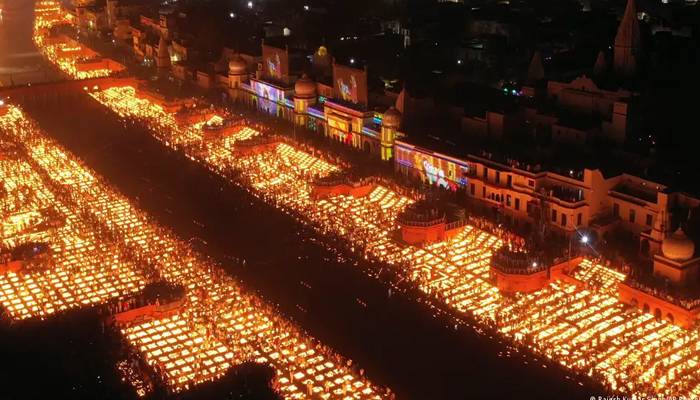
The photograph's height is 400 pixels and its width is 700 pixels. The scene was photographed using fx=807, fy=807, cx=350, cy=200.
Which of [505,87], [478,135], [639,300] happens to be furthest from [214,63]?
[639,300]

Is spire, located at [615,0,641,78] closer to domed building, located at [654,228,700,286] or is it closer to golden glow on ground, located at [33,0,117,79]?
domed building, located at [654,228,700,286]

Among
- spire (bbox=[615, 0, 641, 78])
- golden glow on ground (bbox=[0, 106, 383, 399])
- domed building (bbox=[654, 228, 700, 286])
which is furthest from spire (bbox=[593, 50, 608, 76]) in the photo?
golden glow on ground (bbox=[0, 106, 383, 399])

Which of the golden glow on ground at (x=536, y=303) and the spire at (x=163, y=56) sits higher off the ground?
the spire at (x=163, y=56)

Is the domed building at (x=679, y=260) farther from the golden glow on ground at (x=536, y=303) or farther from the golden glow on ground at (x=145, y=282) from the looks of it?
the golden glow on ground at (x=145, y=282)

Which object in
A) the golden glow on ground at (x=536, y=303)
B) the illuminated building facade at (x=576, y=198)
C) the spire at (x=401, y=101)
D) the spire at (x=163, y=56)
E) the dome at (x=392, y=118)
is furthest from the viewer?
the spire at (x=163, y=56)

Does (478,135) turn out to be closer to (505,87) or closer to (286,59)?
(505,87)

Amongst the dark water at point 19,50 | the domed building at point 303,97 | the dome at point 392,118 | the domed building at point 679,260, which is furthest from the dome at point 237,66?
the domed building at point 679,260

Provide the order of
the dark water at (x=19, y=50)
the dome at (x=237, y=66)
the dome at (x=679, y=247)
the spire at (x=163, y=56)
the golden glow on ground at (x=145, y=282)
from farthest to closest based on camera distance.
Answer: the dark water at (x=19, y=50), the spire at (x=163, y=56), the dome at (x=237, y=66), the dome at (x=679, y=247), the golden glow on ground at (x=145, y=282)

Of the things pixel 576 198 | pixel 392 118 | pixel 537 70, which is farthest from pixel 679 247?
pixel 537 70
